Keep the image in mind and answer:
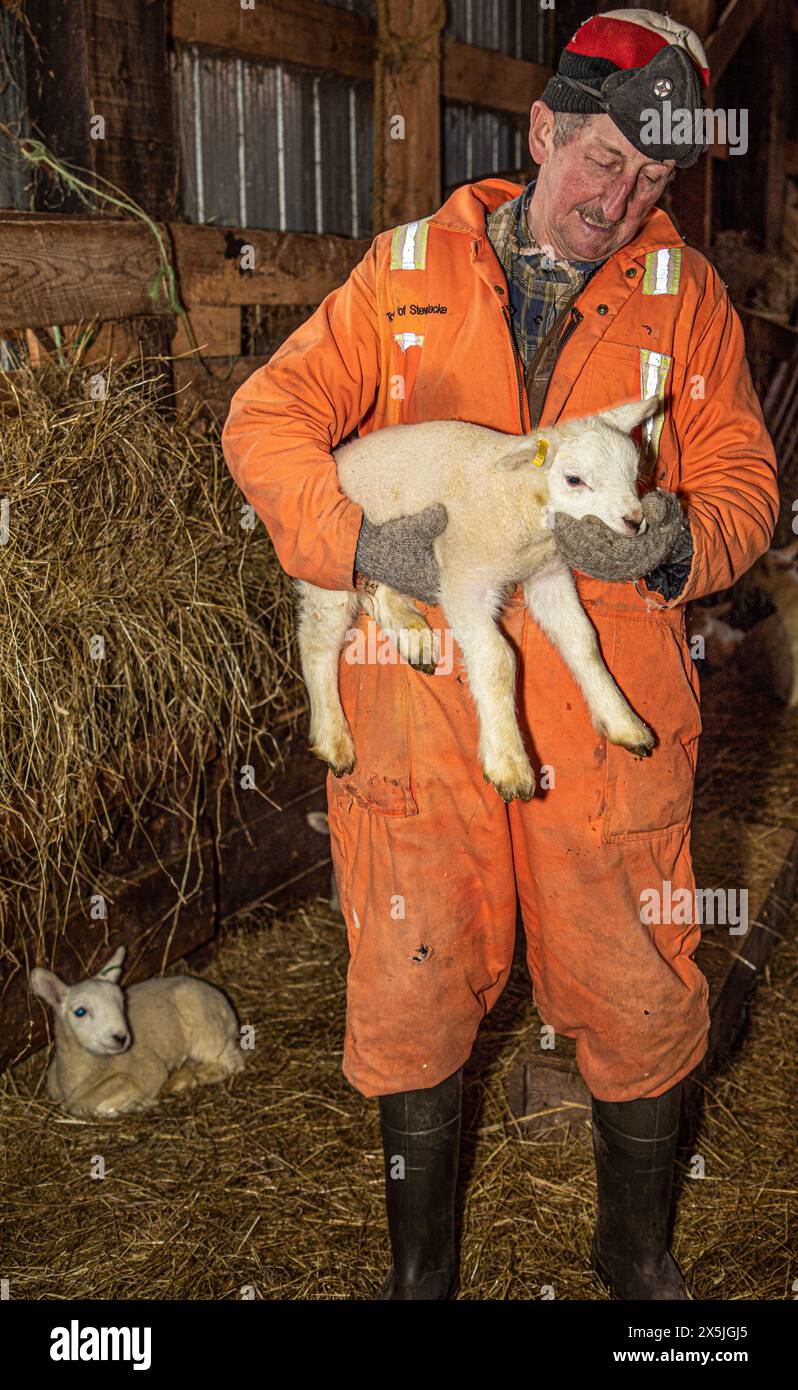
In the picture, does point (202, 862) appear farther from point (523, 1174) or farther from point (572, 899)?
point (572, 899)

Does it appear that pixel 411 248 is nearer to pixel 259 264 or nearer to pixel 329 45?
pixel 259 264

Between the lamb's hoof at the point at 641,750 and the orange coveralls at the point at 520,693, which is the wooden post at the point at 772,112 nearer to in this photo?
the orange coveralls at the point at 520,693

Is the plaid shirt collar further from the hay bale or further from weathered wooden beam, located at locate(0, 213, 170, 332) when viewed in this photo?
weathered wooden beam, located at locate(0, 213, 170, 332)

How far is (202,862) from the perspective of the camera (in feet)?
14.2

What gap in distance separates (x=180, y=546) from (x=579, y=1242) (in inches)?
95.8

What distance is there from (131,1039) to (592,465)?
2.50 metres

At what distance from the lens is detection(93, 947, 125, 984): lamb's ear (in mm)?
3773

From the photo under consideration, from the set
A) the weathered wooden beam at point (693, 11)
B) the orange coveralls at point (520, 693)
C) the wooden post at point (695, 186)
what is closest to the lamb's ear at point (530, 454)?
the orange coveralls at point (520, 693)

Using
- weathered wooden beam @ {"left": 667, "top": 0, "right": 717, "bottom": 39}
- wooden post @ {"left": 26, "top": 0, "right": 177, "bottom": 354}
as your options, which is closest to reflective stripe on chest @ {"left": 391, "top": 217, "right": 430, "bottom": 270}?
wooden post @ {"left": 26, "top": 0, "right": 177, "bottom": 354}

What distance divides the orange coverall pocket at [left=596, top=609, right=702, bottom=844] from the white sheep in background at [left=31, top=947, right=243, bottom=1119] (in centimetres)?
190

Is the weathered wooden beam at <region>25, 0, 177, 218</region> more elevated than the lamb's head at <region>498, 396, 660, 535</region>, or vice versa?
the weathered wooden beam at <region>25, 0, 177, 218</region>

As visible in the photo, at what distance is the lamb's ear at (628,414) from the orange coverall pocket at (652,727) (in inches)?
17.8

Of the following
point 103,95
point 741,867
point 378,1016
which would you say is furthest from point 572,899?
point 103,95

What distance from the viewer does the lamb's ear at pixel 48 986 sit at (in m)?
3.63
